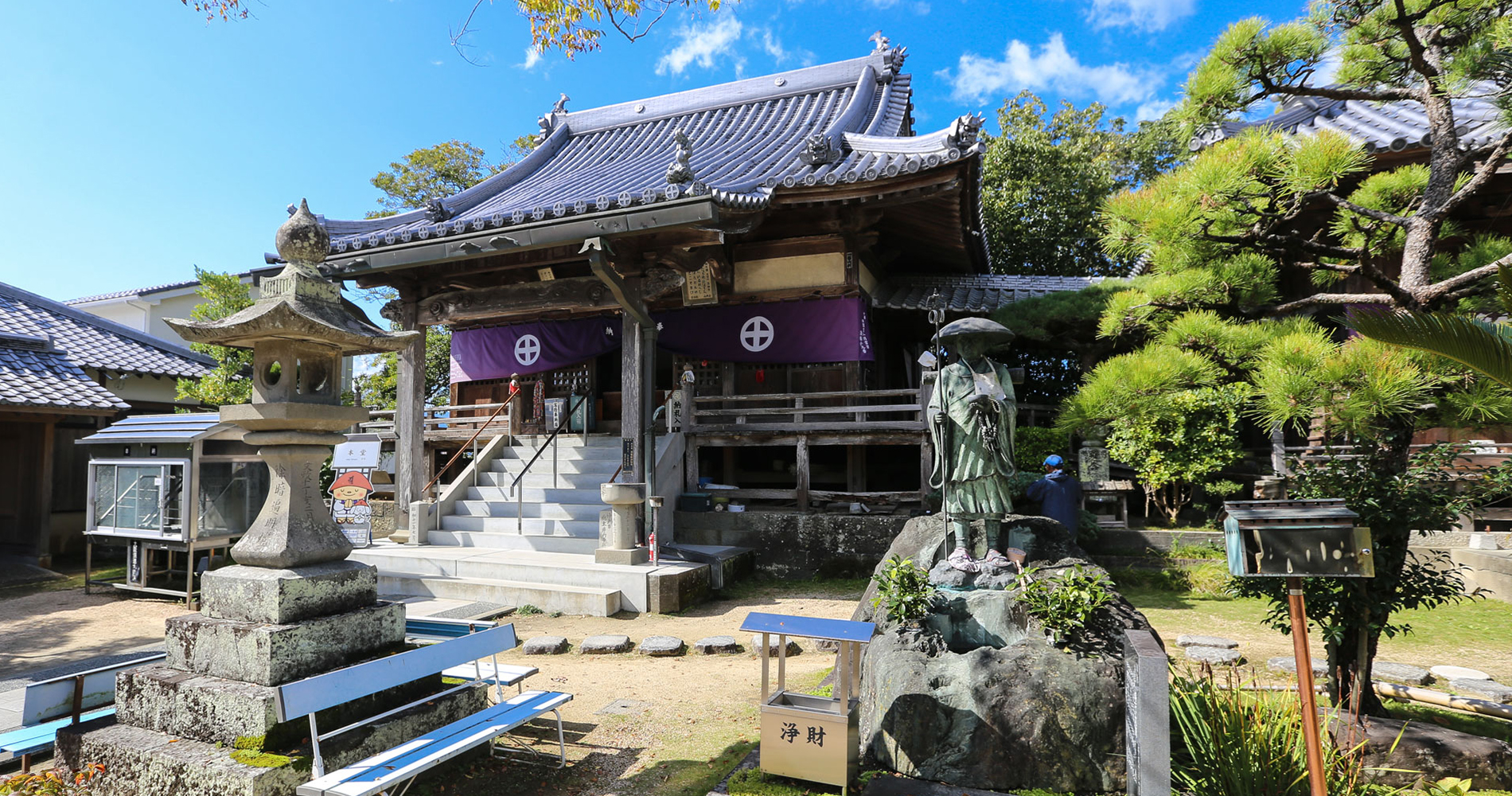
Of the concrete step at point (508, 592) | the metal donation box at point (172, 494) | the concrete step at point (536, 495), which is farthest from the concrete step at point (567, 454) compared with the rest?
the metal donation box at point (172, 494)

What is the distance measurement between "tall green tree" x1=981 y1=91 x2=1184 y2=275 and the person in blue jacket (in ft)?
37.9

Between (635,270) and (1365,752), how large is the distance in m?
8.69

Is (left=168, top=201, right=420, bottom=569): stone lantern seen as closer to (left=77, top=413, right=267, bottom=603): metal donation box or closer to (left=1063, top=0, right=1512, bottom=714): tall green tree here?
(left=1063, top=0, right=1512, bottom=714): tall green tree

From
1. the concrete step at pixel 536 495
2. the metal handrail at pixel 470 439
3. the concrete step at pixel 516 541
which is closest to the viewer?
the concrete step at pixel 516 541

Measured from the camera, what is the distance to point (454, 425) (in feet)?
46.5

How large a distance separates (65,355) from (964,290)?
16.7 meters

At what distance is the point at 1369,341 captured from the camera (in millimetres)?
3883

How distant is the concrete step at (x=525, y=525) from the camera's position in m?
10.2

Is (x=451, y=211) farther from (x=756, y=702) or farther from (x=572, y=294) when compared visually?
(x=756, y=702)

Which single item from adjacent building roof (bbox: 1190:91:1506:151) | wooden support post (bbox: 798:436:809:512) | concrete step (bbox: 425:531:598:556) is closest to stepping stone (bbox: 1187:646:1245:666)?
adjacent building roof (bbox: 1190:91:1506:151)

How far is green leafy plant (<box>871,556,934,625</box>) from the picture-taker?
463 centimetres

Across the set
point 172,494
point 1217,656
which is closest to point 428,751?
point 1217,656

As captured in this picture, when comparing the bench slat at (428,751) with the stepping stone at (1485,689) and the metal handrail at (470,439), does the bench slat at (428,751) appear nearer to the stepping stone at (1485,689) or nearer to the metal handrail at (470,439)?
the stepping stone at (1485,689)

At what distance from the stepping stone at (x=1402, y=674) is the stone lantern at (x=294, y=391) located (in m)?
7.81
